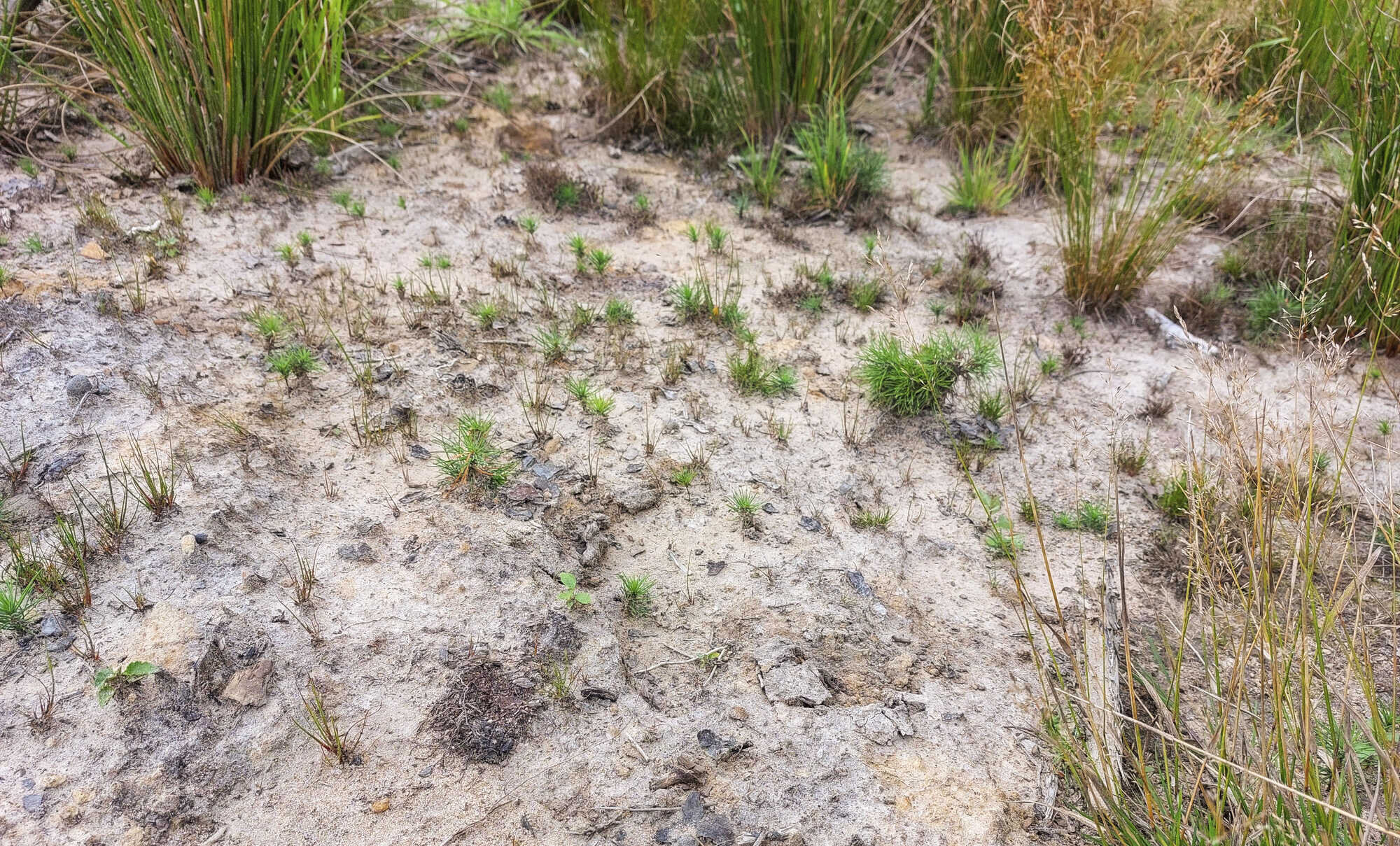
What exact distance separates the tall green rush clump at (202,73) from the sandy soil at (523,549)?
229 mm

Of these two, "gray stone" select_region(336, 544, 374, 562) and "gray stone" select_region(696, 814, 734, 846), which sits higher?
"gray stone" select_region(336, 544, 374, 562)

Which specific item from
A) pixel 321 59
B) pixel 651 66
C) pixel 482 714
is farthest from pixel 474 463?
pixel 651 66

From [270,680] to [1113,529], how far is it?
107 inches

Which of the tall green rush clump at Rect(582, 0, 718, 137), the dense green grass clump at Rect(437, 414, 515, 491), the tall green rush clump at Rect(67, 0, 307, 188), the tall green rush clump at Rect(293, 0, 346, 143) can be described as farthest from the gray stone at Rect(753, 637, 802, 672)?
the tall green rush clump at Rect(582, 0, 718, 137)

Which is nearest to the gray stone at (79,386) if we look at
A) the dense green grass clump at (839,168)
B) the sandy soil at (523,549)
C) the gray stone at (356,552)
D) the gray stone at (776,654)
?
the sandy soil at (523,549)

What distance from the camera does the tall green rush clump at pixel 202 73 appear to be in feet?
11.9

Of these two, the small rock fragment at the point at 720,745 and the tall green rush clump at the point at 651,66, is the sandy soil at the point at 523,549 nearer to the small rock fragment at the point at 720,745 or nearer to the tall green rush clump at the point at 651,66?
the small rock fragment at the point at 720,745

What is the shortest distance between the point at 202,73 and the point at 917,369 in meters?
3.46

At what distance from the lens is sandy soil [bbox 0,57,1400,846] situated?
1990 mm

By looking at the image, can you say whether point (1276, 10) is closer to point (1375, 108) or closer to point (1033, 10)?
point (1375, 108)

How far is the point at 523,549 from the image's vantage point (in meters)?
2.59

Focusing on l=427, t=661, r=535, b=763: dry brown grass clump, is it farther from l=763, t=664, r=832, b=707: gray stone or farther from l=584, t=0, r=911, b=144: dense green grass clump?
l=584, t=0, r=911, b=144: dense green grass clump

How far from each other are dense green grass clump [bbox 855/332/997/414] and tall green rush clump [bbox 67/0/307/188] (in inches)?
122

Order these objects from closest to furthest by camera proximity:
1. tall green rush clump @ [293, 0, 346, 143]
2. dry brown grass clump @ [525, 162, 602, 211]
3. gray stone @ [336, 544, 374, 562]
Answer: gray stone @ [336, 544, 374, 562] < tall green rush clump @ [293, 0, 346, 143] < dry brown grass clump @ [525, 162, 602, 211]
